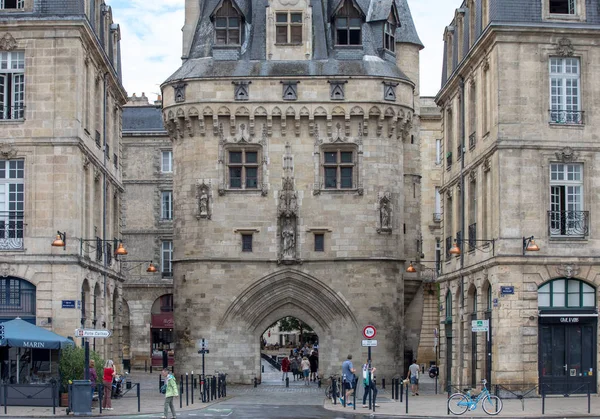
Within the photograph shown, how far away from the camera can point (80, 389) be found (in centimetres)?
3234

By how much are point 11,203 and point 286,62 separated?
58.4 feet

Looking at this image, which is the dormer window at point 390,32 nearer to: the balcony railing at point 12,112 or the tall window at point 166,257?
the tall window at point 166,257

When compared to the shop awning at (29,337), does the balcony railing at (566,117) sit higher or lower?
higher

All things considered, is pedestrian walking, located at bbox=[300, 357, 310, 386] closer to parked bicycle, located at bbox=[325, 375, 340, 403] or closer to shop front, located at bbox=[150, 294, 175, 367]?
parked bicycle, located at bbox=[325, 375, 340, 403]

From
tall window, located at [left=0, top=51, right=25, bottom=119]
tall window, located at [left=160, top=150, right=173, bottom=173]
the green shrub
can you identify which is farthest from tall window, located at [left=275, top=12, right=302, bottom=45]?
the green shrub

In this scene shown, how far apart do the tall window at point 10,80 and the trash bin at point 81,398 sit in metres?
9.53

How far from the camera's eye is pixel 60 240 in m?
35.1

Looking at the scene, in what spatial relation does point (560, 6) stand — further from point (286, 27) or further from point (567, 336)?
point (286, 27)

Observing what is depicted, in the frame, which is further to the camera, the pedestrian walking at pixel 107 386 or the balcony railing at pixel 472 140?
the balcony railing at pixel 472 140

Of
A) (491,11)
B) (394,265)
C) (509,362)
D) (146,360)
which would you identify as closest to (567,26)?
(491,11)

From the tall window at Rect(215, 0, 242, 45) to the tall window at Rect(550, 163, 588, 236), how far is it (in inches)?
747

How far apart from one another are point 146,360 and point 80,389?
118 ft

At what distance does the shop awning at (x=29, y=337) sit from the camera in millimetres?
33969

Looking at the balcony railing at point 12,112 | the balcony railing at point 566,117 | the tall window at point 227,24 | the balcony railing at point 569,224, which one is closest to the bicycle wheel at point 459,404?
the balcony railing at point 569,224
